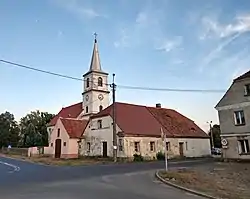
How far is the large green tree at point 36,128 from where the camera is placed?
71.8 metres

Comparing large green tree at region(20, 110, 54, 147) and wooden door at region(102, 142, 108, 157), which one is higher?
large green tree at region(20, 110, 54, 147)

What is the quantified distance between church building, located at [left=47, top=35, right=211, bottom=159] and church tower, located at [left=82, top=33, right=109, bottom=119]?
1013cm

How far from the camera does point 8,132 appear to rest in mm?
86625

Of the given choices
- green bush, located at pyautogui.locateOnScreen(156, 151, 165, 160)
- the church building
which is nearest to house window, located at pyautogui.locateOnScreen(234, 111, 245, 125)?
the church building

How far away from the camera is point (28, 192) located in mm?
11719

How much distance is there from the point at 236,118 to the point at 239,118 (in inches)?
13.4

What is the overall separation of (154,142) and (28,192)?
28519mm

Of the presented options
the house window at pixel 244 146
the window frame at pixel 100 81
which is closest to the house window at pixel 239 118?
the house window at pixel 244 146

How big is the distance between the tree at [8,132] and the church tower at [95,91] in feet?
119

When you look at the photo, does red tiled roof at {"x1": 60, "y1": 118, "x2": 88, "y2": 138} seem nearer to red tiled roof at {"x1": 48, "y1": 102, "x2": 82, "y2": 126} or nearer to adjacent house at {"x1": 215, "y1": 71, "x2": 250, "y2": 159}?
red tiled roof at {"x1": 48, "y1": 102, "x2": 82, "y2": 126}

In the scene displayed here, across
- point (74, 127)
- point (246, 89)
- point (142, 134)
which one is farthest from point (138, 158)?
point (246, 89)

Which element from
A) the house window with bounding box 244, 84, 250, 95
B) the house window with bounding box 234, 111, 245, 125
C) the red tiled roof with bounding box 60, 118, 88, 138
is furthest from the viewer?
the red tiled roof with bounding box 60, 118, 88, 138

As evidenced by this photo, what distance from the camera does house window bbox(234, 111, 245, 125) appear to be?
98.1 ft

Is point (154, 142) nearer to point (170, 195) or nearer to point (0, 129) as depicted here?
point (170, 195)
